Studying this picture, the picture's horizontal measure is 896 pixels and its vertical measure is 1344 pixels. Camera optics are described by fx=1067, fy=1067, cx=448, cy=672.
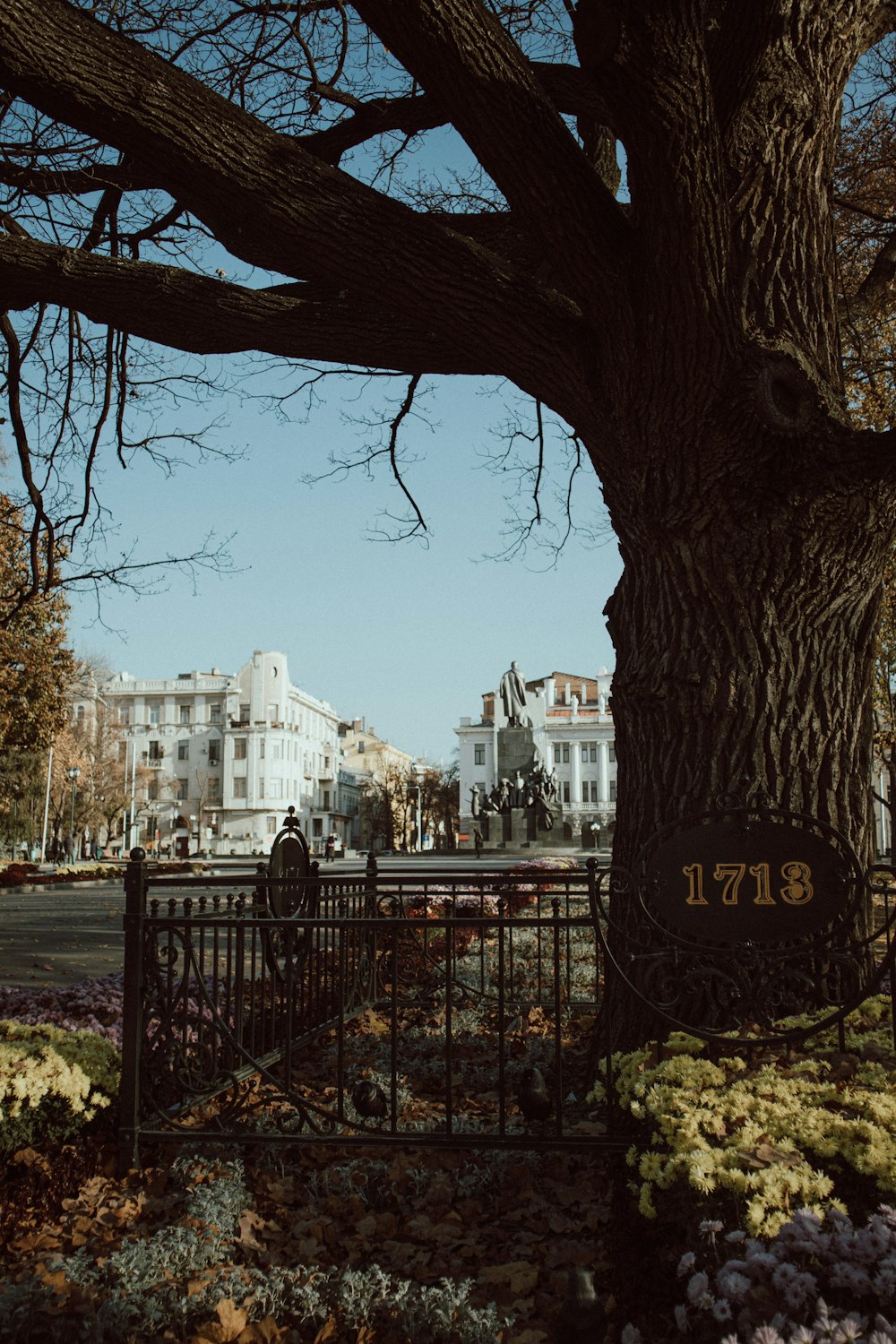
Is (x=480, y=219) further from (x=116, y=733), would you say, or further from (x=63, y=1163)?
(x=116, y=733)

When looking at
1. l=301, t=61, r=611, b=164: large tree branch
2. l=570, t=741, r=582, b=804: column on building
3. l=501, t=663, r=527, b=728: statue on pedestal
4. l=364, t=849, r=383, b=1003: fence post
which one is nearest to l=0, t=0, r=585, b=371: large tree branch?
l=301, t=61, r=611, b=164: large tree branch

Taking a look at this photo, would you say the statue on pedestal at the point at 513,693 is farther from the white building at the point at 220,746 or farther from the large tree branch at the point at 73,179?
the white building at the point at 220,746

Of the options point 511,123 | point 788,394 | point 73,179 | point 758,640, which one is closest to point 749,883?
point 758,640

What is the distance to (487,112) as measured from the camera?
15.6 feet

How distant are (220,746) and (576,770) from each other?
33775 mm

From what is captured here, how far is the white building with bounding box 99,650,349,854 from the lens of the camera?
96500 mm

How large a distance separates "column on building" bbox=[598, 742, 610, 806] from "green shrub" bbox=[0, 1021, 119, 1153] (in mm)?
96901

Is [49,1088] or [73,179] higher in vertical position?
[73,179]

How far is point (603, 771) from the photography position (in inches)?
3986

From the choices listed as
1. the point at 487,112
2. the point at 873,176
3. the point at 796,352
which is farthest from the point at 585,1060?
the point at 873,176

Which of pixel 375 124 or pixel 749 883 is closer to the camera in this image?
pixel 749 883

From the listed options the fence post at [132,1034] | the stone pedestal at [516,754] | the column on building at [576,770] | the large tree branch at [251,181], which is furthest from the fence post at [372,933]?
the column on building at [576,770]

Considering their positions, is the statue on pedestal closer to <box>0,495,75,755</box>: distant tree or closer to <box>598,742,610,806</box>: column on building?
<box>0,495,75,755</box>: distant tree

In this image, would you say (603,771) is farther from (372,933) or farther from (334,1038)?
(334,1038)
